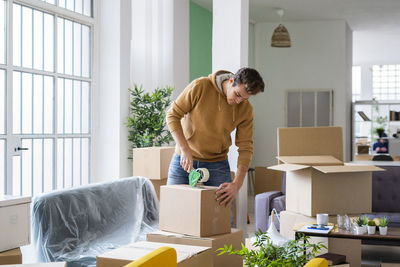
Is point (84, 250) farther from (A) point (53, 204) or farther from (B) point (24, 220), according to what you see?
(B) point (24, 220)

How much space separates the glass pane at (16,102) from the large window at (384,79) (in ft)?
48.6

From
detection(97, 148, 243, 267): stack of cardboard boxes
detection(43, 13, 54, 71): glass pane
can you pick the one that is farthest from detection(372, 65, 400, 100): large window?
detection(97, 148, 243, 267): stack of cardboard boxes

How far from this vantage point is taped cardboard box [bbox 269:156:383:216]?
3604mm

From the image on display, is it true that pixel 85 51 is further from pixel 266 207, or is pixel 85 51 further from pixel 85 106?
pixel 266 207

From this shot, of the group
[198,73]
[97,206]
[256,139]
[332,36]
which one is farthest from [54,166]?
[332,36]

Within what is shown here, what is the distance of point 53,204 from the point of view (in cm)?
329

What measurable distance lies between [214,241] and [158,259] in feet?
4.39

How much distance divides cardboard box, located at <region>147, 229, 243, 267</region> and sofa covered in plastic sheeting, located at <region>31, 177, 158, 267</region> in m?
0.59

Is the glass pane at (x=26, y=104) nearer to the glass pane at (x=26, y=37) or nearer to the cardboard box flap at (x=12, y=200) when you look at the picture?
the glass pane at (x=26, y=37)

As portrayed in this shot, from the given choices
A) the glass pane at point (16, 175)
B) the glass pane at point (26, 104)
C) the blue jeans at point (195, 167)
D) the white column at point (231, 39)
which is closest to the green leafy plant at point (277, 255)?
the blue jeans at point (195, 167)

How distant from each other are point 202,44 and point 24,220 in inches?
244

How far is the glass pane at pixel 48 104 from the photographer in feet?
16.0

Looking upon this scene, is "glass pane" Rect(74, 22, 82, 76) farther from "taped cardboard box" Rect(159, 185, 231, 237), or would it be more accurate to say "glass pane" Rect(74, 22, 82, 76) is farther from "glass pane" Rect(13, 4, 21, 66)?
"taped cardboard box" Rect(159, 185, 231, 237)

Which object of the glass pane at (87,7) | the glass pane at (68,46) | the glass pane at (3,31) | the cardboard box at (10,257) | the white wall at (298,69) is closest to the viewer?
the cardboard box at (10,257)
